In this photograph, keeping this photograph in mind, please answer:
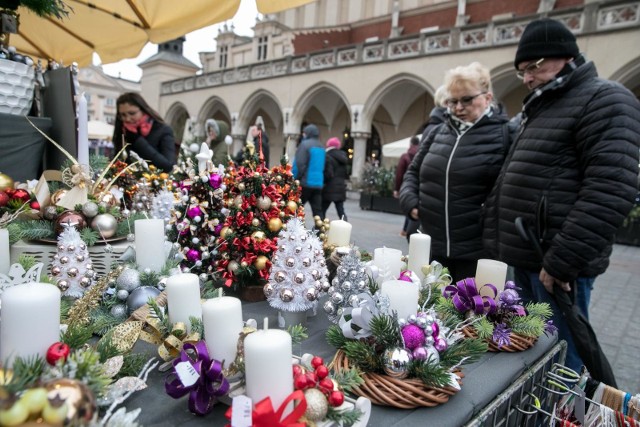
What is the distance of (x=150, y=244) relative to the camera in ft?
4.17

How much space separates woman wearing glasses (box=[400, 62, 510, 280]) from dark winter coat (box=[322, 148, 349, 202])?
165 inches

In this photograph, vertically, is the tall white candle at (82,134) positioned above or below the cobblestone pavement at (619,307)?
above

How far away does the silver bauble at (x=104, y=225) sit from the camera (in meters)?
1.41

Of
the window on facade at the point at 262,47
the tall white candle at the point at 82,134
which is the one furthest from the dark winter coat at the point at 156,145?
the window on facade at the point at 262,47

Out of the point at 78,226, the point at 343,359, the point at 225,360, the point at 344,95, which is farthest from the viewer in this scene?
the point at 344,95

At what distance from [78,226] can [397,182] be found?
5690 millimetres

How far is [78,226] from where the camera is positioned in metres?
1.37

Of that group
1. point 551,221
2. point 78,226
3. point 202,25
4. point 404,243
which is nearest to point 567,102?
point 551,221

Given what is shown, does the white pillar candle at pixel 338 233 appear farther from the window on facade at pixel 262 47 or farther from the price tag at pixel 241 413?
the window on facade at pixel 262 47

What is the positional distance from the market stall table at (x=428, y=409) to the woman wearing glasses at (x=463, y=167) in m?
0.97

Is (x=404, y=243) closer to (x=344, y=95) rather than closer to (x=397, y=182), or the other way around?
(x=397, y=182)

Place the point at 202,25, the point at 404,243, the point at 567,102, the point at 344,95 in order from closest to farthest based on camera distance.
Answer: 1. the point at 567,102
2. the point at 202,25
3. the point at 404,243
4. the point at 344,95

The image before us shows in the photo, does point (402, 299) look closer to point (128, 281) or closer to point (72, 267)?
point (128, 281)

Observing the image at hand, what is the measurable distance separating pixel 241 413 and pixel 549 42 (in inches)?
68.6
